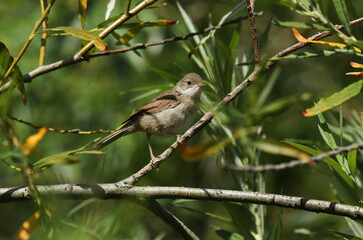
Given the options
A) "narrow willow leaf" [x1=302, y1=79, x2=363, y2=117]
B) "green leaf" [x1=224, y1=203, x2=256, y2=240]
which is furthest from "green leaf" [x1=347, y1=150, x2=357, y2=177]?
"green leaf" [x1=224, y1=203, x2=256, y2=240]

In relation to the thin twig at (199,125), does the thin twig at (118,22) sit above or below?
above

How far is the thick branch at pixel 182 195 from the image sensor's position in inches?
70.2

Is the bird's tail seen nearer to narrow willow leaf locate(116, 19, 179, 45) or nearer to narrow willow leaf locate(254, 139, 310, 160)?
narrow willow leaf locate(116, 19, 179, 45)

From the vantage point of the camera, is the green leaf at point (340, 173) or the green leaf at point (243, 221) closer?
the green leaf at point (340, 173)

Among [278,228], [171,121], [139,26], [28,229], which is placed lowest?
[171,121]

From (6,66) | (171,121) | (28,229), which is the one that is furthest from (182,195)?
(171,121)

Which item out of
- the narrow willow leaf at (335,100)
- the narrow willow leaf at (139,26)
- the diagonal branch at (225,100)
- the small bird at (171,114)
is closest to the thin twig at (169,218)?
the diagonal branch at (225,100)

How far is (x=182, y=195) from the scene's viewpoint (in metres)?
2.01

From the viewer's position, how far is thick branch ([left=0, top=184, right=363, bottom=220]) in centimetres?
178

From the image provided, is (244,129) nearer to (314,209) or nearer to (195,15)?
(314,209)

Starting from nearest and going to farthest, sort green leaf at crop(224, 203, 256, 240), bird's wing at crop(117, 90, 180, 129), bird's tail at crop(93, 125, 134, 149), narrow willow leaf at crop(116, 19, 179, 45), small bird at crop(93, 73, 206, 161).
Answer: narrow willow leaf at crop(116, 19, 179, 45) < green leaf at crop(224, 203, 256, 240) < bird's tail at crop(93, 125, 134, 149) < small bird at crop(93, 73, 206, 161) < bird's wing at crop(117, 90, 180, 129)

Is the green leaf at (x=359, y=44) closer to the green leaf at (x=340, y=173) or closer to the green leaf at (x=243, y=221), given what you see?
the green leaf at (x=340, y=173)

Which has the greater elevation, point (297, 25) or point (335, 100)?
point (297, 25)

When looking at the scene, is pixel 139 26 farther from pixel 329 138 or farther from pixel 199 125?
pixel 329 138
